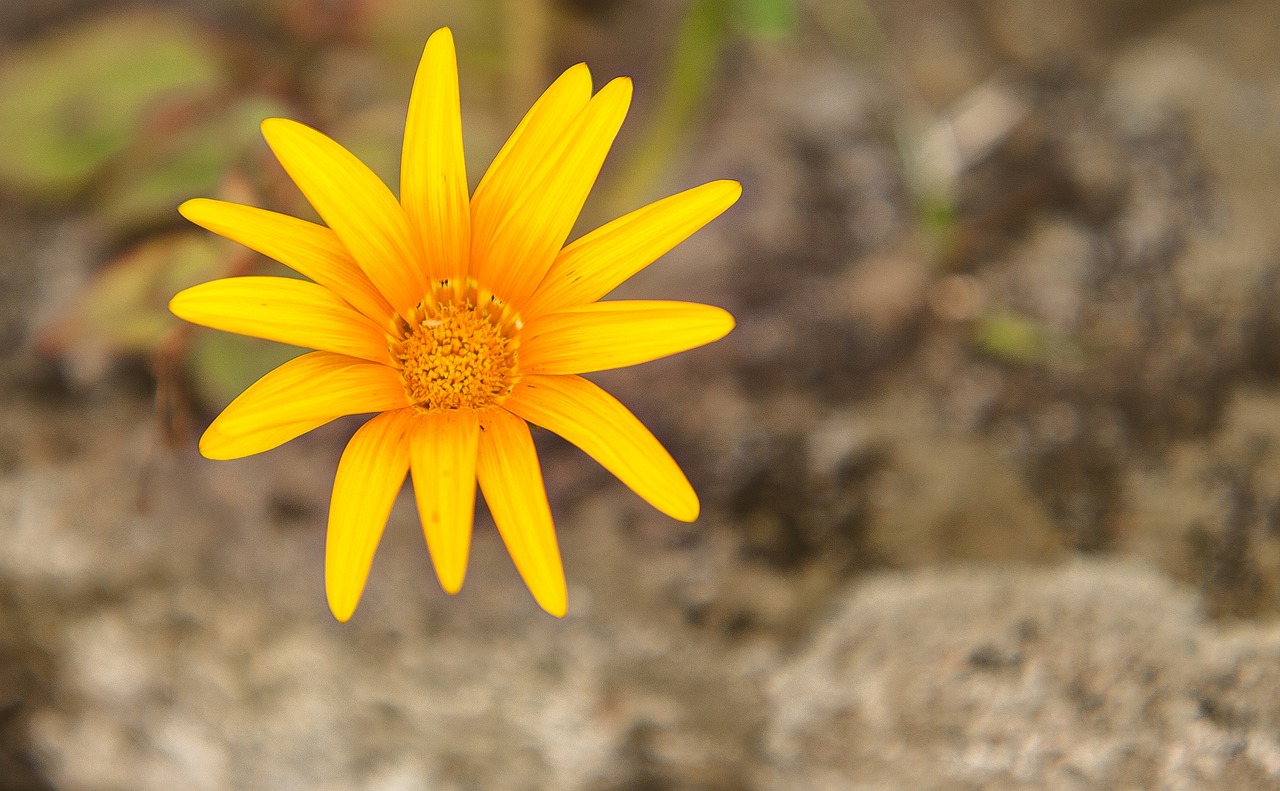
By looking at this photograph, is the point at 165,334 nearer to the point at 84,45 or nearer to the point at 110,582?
the point at 110,582

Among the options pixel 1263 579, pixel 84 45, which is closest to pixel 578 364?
pixel 1263 579

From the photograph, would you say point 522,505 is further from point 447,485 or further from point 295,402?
point 295,402

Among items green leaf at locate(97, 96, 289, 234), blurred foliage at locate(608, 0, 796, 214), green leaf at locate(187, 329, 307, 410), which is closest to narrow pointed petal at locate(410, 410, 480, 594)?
green leaf at locate(187, 329, 307, 410)

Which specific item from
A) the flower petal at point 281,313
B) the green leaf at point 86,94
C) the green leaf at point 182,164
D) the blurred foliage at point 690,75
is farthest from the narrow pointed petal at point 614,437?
the green leaf at point 86,94

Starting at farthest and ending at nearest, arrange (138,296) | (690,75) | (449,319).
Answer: (690,75) < (138,296) < (449,319)

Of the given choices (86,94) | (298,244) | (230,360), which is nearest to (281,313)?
(298,244)

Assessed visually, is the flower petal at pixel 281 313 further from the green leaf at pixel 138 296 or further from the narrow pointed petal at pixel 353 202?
the green leaf at pixel 138 296

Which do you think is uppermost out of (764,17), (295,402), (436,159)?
(764,17)
